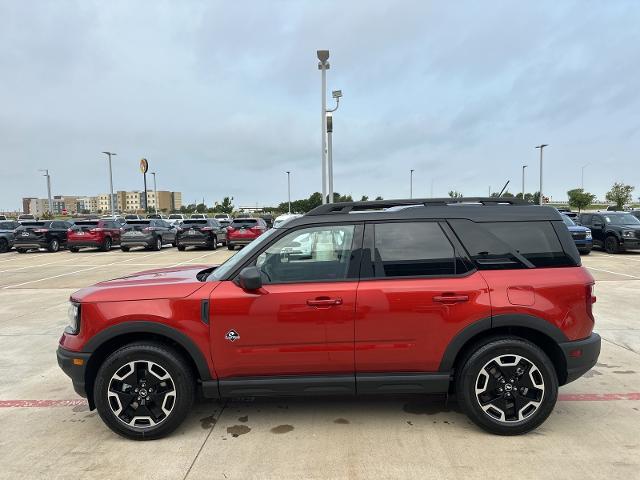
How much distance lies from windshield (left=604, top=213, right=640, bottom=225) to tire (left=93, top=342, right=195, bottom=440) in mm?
19447

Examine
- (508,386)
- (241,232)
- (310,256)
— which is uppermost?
(310,256)

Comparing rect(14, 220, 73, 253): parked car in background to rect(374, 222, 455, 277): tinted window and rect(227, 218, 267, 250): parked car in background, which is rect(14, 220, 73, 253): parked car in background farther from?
rect(374, 222, 455, 277): tinted window

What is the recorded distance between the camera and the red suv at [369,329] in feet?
11.1

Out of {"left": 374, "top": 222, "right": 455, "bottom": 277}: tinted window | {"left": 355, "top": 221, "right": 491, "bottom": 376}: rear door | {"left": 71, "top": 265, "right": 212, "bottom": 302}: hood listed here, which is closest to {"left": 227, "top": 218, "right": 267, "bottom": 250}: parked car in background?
{"left": 71, "top": 265, "right": 212, "bottom": 302}: hood

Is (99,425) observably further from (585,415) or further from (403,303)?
(585,415)

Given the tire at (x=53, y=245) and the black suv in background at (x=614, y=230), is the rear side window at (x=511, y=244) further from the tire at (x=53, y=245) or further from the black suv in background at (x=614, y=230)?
the tire at (x=53, y=245)

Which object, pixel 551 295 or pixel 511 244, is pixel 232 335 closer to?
pixel 511 244

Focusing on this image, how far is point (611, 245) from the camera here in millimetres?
17703

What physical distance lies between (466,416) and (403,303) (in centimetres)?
123

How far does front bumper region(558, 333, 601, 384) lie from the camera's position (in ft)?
11.3

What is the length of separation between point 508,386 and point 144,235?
20.5m

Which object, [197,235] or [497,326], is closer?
[497,326]

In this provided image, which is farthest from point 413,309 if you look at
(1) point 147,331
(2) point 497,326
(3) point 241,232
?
(3) point 241,232

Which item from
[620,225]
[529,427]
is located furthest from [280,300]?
[620,225]
